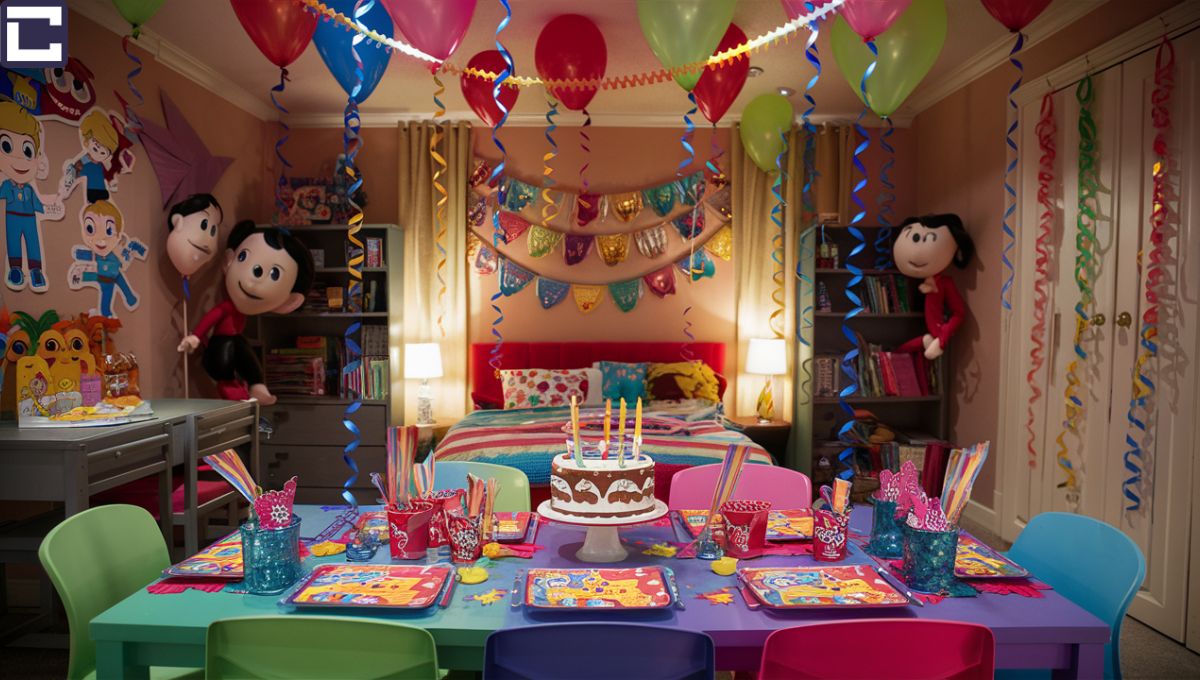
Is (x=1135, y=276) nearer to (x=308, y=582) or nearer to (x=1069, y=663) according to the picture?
(x=1069, y=663)

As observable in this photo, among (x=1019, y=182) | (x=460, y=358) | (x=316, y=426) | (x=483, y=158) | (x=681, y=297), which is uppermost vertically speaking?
(x=483, y=158)

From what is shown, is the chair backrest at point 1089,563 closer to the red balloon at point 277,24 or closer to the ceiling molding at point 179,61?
the red balloon at point 277,24

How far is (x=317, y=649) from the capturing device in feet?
3.60

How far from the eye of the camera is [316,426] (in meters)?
4.55

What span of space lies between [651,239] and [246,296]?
245 centimetres

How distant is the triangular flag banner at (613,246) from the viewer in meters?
4.85

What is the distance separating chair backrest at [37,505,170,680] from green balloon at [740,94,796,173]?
3.47 metres

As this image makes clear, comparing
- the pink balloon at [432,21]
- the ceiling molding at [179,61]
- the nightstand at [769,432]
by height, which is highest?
the ceiling molding at [179,61]

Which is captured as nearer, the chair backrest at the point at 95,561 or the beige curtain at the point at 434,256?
the chair backrest at the point at 95,561

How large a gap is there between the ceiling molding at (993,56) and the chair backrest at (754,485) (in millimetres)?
2552

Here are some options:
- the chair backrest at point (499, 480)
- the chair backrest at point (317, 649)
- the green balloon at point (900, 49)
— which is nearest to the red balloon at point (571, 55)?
the green balloon at point (900, 49)

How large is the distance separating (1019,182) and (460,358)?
131 inches

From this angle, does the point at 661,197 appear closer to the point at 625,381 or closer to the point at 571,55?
the point at 625,381

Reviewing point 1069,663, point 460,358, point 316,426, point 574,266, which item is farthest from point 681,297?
point 1069,663
